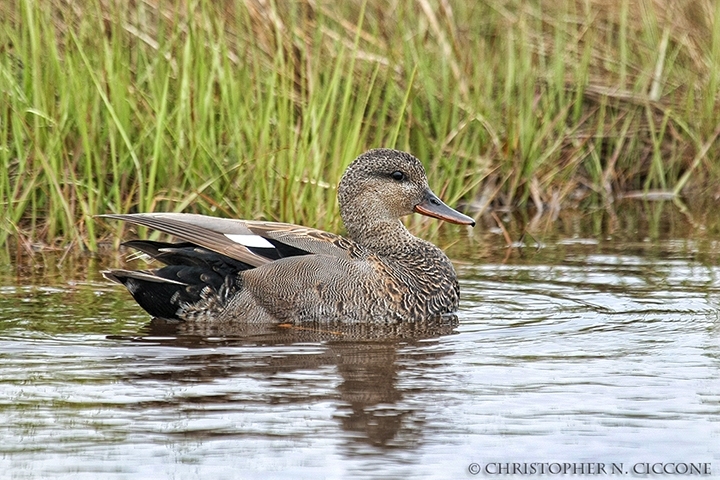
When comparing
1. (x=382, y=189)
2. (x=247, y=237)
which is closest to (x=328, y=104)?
(x=382, y=189)

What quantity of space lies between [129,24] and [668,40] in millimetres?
4459

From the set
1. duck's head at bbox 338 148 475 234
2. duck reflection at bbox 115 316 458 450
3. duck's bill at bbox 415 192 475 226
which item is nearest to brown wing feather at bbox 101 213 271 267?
duck reflection at bbox 115 316 458 450

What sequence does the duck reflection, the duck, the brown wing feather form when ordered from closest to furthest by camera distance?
the duck reflection, the brown wing feather, the duck

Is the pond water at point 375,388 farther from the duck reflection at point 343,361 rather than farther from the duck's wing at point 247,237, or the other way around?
the duck's wing at point 247,237

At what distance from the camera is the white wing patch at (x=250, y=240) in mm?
5949

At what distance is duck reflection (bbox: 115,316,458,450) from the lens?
427cm

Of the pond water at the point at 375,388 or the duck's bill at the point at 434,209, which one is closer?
the pond water at the point at 375,388

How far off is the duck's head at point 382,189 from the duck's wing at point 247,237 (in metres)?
0.52

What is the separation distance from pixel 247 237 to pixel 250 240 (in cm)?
2

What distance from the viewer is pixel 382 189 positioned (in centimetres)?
666

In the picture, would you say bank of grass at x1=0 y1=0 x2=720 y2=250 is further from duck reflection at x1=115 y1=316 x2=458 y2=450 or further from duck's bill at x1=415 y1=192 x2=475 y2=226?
duck reflection at x1=115 y1=316 x2=458 y2=450

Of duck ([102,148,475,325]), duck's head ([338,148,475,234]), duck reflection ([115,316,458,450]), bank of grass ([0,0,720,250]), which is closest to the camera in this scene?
duck reflection ([115,316,458,450])

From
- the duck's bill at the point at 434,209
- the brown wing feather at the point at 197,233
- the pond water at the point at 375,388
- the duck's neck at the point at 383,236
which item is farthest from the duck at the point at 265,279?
the duck's bill at the point at 434,209

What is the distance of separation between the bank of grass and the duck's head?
1.75ft
